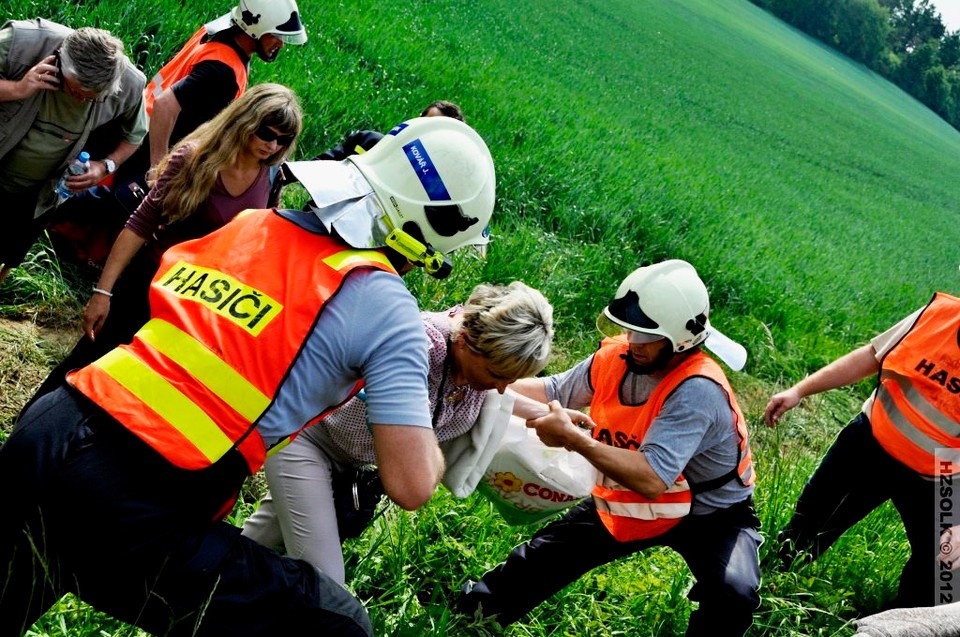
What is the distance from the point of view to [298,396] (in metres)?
2.01

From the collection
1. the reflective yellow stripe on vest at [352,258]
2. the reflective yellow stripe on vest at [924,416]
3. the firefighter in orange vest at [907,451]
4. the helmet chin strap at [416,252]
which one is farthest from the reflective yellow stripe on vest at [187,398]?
the reflective yellow stripe on vest at [924,416]

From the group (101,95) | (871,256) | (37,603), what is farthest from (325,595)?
(871,256)

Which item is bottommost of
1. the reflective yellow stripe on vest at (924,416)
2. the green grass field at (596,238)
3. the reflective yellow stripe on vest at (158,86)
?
the green grass field at (596,238)

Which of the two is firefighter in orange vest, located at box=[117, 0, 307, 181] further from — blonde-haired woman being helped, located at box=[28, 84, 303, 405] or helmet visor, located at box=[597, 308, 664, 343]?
helmet visor, located at box=[597, 308, 664, 343]

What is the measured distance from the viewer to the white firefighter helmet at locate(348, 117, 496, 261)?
223cm

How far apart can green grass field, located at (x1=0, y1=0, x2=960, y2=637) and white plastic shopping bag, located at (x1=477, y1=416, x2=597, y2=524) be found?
0.55 meters

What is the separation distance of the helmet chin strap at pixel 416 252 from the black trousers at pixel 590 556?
1721 mm

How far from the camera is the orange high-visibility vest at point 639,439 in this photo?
11.1 feet

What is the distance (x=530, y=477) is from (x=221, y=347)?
4.72ft

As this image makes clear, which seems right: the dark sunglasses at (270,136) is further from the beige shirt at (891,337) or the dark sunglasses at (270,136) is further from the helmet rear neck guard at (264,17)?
the beige shirt at (891,337)

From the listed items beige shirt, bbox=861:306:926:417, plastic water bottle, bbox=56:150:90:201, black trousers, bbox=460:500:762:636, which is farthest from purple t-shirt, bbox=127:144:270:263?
beige shirt, bbox=861:306:926:417

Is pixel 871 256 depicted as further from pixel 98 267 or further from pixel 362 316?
pixel 362 316

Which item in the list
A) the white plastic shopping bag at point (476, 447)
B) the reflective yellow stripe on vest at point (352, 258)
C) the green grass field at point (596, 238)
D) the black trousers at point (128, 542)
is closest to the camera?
the black trousers at point (128, 542)

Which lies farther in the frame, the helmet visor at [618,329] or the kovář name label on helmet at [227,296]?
the helmet visor at [618,329]
